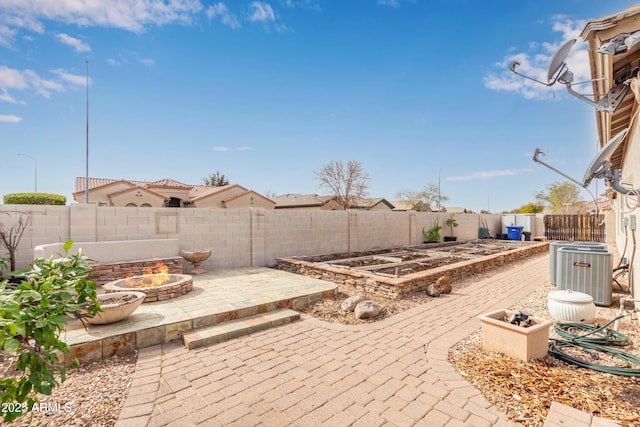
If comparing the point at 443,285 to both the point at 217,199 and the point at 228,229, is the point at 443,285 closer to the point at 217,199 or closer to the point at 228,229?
the point at 228,229

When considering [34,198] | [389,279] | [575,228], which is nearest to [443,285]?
[389,279]

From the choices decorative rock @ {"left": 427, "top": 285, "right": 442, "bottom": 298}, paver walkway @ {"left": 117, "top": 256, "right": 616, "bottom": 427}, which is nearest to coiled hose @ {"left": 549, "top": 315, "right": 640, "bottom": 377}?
paver walkway @ {"left": 117, "top": 256, "right": 616, "bottom": 427}

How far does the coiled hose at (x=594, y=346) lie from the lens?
9.47 ft

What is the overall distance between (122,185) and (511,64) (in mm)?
23952

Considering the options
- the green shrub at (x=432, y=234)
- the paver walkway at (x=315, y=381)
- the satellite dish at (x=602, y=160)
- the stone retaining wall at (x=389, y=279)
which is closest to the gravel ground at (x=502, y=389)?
the paver walkway at (x=315, y=381)

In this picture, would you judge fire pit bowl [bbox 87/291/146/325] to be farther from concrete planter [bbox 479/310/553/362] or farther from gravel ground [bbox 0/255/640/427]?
concrete planter [bbox 479/310/553/362]

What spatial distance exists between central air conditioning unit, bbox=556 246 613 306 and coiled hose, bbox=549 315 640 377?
1575 millimetres

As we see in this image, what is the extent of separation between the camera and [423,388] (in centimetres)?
270

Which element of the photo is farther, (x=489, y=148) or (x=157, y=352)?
(x=489, y=148)

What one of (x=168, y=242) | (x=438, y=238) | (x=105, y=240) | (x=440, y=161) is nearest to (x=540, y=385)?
(x=168, y=242)

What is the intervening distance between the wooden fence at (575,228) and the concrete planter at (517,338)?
58.2 feet

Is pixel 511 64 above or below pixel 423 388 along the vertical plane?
above

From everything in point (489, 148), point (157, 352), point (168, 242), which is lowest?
point (157, 352)

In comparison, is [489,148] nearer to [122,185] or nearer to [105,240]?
[105,240]
